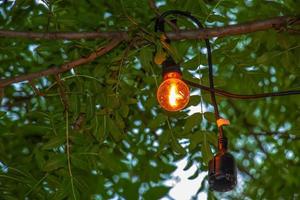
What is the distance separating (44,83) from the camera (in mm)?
4281

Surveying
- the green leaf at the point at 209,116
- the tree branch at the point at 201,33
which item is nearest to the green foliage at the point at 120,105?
the green leaf at the point at 209,116

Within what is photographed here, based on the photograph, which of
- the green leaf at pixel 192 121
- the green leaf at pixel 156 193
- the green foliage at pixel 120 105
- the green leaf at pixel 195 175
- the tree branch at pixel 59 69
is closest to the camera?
the green leaf at pixel 156 193

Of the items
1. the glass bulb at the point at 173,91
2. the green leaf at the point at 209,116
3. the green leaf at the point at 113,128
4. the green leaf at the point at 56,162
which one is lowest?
the green leaf at the point at 56,162

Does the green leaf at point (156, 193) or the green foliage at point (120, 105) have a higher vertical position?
the green foliage at point (120, 105)

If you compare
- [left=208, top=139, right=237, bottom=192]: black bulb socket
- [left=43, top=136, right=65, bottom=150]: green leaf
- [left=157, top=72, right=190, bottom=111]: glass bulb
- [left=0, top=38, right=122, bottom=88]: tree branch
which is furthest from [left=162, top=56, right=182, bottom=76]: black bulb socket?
[left=43, top=136, right=65, bottom=150]: green leaf

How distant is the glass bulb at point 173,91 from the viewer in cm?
209

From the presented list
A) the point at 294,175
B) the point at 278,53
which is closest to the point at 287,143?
the point at 294,175

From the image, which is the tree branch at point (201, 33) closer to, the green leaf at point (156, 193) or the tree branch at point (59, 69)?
the tree branch at point (59, 69)

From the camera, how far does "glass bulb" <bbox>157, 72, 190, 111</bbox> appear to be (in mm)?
2094

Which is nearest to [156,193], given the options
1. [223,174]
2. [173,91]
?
[223,174]

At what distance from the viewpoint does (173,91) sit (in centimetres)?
209

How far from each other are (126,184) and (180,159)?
1380mm

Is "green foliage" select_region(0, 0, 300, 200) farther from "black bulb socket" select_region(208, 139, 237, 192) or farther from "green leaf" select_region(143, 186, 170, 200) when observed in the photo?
"black bulb socket" select_region(208, 139, 237, 192)

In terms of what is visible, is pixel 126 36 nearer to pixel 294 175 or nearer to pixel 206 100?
pixel 206 100
